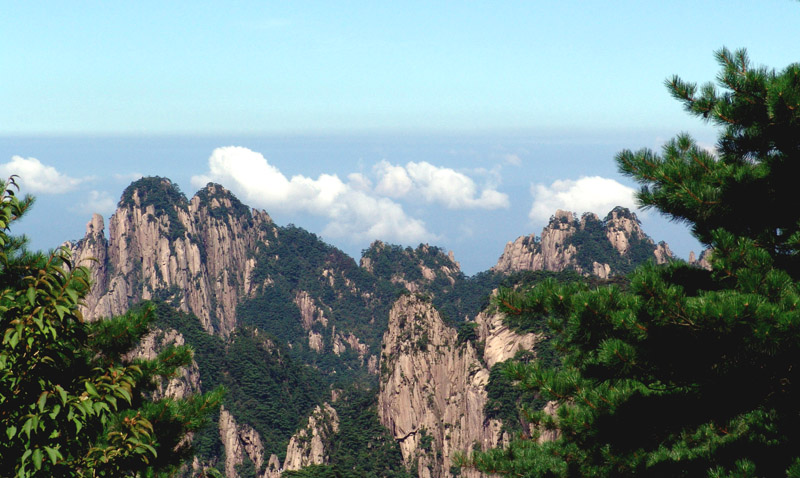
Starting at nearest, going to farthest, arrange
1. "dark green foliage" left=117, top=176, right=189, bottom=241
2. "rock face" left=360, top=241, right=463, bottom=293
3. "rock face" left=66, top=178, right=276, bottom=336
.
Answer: "rock face" left=66, top=178, right=276, bottom=336, "dark green foliage" left=117, top=176, right=189, bottom=241, "rock face" left=360, top=241, right=463, bottom=293

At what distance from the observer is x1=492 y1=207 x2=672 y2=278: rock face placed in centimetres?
11112

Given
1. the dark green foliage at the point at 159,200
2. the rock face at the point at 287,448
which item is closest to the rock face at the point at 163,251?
the dark green foliage at the point at 159,200

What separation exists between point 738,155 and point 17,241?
1258cm

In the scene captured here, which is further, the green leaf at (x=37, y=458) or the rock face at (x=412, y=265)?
the rock face at (x=412, y=265)

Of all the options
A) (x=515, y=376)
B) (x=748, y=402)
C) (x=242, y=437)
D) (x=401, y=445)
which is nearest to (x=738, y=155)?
(x=748, y=402)

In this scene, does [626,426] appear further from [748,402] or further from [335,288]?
[335,288]

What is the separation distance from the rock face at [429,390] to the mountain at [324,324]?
0.13 m

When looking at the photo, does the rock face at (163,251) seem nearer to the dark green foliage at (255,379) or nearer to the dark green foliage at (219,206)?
the dark green foliage at (219,206)

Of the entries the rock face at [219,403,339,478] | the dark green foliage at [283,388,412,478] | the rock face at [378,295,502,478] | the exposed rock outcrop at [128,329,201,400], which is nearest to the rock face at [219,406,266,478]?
the rock face at [219,403,339,478]

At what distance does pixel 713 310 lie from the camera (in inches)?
293

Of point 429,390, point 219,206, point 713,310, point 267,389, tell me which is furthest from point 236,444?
point 713,310

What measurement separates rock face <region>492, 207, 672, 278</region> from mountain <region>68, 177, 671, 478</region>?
0.77ft

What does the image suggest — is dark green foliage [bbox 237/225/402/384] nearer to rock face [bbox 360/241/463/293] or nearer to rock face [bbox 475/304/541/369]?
rock face [bbox 360/241/463/293]

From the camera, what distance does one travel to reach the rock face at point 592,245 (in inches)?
4375
